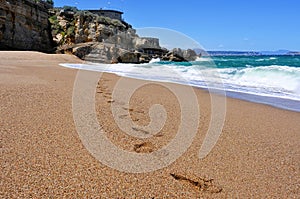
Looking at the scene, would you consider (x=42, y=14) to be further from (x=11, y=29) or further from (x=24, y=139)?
(x=24, y=139)

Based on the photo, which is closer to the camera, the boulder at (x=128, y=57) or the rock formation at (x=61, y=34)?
the rock formation at (x=61, y=34)

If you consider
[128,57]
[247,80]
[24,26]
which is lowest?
[247,80]

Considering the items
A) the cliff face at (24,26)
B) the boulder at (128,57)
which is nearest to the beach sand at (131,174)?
the boulder at (128,57)

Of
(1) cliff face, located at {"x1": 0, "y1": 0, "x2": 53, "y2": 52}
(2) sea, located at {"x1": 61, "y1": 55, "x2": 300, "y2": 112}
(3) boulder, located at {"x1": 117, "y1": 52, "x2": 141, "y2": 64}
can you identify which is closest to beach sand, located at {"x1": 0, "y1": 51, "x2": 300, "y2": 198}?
(2) sea, located at {"x1": 61, "y1": 55, "x2": 300, "y2": 112}

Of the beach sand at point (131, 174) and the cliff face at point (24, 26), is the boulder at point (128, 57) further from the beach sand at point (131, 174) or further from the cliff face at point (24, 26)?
the beach sand at point (131, 174)

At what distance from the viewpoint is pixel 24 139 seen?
6.94ft

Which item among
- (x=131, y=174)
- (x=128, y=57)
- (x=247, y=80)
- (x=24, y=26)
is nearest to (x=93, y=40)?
(x=128, y=57)

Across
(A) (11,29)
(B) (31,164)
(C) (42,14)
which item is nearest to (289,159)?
(B) (31,164)

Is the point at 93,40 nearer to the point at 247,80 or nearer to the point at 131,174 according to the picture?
the point at 247,80

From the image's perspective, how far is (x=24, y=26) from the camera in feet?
76.8

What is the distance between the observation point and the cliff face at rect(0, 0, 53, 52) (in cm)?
2166

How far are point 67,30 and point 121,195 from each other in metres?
29.2

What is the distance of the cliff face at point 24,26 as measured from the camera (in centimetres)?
2166

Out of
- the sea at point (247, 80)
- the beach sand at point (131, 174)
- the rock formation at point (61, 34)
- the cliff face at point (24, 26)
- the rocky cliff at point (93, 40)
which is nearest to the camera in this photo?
the beach sand at point (131, 174)
